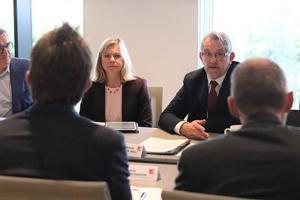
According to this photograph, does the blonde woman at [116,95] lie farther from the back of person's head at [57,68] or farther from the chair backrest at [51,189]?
the chair backrest at [51,189]

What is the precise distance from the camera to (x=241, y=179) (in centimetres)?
134

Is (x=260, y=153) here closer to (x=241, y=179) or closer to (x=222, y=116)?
(x=241, y=179)

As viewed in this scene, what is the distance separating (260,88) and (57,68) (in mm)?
642

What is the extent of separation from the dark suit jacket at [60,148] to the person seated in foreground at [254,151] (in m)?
0.23

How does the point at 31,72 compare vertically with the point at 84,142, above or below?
Answer: above

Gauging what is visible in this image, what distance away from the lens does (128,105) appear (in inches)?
131

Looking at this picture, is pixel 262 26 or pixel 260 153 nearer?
pixel 260 153

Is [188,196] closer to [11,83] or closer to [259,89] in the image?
[259,89]

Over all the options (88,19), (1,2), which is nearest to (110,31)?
(88,19)

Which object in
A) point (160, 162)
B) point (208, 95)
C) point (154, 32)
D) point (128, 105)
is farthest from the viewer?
point (154, 32)

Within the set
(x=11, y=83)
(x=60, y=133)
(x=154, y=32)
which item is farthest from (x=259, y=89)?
(x=154, y=32)

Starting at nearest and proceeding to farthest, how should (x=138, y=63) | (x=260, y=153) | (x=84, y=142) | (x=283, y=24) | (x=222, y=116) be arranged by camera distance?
1. (x=260, y=153)
2. (x=84, y=142)
3. (x=222, y=116)
4. (x=283, y=24)
5. (x=138, y=63)

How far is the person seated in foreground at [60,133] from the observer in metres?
1.44

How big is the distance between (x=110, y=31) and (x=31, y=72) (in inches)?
142
